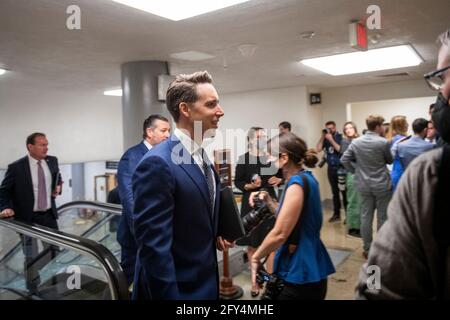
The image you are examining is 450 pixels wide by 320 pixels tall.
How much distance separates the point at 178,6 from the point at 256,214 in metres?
1.47

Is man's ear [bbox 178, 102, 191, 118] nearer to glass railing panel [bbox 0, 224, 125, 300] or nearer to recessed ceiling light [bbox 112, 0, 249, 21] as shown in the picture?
recessed ceiling light [bbox 112, 0, 249, 21]

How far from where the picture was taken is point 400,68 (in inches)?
189

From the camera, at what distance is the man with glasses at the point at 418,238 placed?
2.27 feet

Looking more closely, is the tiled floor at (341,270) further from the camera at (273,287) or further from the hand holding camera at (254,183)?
the camera at (273,287)

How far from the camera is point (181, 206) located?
1.22m

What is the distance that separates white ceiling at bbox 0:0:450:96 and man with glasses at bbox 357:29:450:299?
71.0 inches

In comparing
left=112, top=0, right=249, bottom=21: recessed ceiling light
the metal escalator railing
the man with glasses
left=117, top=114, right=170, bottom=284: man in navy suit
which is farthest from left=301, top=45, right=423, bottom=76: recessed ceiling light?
the man with glasses

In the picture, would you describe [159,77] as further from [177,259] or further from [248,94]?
[248,94]

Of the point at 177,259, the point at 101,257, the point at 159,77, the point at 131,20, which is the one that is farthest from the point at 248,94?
the point at 177,259

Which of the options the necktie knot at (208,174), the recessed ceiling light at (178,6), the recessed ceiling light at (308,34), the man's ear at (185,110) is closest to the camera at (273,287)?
the necktie knot at (208,174)

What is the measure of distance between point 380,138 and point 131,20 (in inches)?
99.4

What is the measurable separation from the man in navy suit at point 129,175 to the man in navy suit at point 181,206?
3.06ft

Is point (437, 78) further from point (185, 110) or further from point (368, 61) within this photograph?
point (368, 61)
